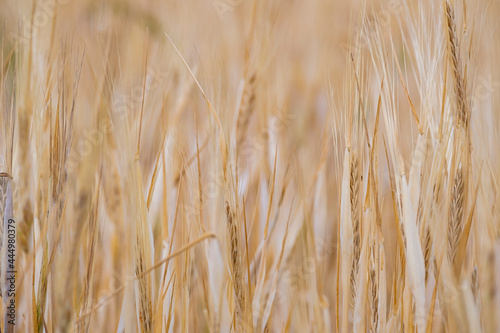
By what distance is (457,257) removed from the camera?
3.04ft

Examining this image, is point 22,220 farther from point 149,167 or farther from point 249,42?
point 249,42

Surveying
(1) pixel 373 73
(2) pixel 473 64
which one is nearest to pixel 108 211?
(1) pixel 373 73
